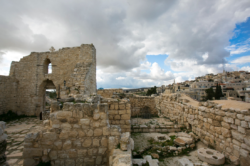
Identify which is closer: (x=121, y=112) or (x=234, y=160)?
(x=234, y=160)

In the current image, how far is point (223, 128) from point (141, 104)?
8.78 meters

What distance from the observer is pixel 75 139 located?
10.4 feet

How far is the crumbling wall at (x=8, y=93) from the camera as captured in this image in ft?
34.4

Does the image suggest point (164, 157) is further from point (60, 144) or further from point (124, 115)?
point (60, 144)

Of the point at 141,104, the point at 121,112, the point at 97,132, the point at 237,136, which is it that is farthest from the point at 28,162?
the point at 141,104

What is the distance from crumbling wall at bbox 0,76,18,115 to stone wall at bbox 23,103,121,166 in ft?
36.6

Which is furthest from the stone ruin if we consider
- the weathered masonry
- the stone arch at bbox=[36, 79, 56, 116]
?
the stone arch at bbox=[36, 79, 56, 116]

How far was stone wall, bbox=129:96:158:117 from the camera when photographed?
12.6m

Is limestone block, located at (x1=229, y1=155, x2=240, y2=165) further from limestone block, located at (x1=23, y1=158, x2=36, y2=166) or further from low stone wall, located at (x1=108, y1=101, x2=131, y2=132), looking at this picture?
limestone block, located at (x1=23, y1=158, x2=36, y2=166)

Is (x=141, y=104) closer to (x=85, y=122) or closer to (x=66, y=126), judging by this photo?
(x=85, y=122)

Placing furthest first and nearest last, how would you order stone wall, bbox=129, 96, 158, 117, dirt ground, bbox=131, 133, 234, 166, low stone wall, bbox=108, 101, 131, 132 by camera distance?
stone wall, bbox=129, 96, 158, 117 < low stone wall, bbox=108, 101, 131, 132 < dirt ground, bbox=131, 133, 234, 166

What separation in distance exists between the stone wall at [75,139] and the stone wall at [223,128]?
4008 millimetres

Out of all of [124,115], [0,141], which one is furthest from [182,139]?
[0,141]

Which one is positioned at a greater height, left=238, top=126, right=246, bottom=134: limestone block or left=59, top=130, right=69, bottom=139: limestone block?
left=59, top=130, right=69, bottom=139: limestone block
